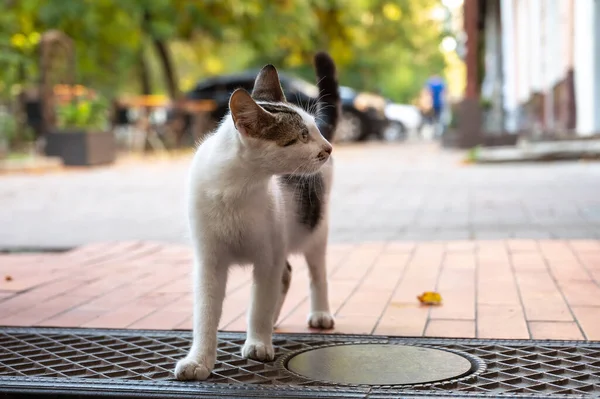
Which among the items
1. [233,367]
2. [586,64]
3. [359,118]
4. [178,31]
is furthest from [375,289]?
[359,118]

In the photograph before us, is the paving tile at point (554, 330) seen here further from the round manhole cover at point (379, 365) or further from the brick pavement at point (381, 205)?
the brick pavement at point (381, 205)

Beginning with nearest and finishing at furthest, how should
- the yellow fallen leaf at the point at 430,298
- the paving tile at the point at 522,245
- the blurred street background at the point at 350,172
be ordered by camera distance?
the yellow fallen leaf at the point at 430,298, the blurred street background at the point at 350,172, the paving tile at the point at 522,245

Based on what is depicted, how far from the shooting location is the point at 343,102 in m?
22.2

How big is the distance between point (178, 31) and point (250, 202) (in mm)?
18230

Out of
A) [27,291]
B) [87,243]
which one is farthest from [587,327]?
[87,243]

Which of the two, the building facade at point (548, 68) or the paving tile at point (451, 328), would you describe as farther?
the building facade at point (548, 68)

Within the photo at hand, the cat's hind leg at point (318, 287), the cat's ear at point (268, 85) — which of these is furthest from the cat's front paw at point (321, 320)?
the cat's ear at point (268, 85)

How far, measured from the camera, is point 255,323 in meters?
3.26

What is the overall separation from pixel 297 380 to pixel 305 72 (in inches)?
1201

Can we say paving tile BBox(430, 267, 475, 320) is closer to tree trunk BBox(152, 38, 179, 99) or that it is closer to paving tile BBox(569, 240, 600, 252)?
paving tile BBox(569, 240, 600, 252)

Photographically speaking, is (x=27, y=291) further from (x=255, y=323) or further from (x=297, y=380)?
(x=297, y=380)

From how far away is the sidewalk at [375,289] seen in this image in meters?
3.79

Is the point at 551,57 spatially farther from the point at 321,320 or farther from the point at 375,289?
the point at 321,320

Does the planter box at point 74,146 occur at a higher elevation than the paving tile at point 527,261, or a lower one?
higher
